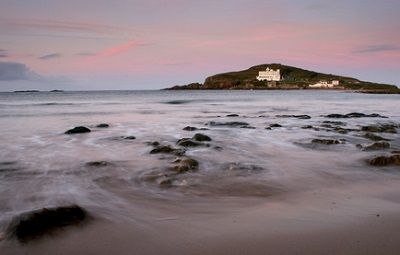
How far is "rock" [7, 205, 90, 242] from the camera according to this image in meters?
3.62

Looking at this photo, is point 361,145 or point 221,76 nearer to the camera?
point 361,145

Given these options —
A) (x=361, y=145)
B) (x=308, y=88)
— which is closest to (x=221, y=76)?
(x=308, y=88)

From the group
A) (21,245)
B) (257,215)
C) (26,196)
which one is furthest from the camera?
(26,196)

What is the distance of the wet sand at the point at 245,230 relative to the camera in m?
3.34

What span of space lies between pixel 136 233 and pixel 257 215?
152 centimetres

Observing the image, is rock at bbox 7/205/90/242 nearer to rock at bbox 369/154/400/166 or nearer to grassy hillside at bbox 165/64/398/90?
rock at bbox 369/154/400/166

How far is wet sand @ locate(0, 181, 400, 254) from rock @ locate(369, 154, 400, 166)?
2431 millimetres

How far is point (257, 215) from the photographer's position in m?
4.32

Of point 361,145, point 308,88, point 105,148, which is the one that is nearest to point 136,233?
point 105,148

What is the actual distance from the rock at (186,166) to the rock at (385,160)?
12.3 ft

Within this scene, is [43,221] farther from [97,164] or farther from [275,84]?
[275,84]

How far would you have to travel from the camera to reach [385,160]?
7.27m

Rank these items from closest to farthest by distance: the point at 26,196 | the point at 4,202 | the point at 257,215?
the point at 257,215
the point at 4,202
the point at 26,196

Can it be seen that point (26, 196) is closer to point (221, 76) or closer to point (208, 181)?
point (208, 181)
